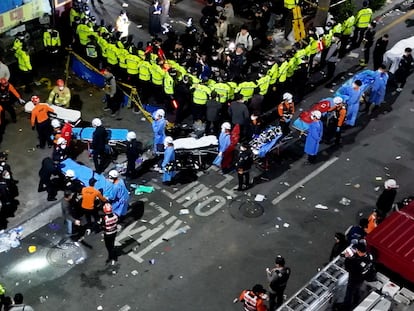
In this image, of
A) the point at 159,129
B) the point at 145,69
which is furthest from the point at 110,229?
Result: the point at 145,69

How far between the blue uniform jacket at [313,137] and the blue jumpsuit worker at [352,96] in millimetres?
1997

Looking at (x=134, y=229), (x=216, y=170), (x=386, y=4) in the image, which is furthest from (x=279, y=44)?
Answer: (x=134, y=229)

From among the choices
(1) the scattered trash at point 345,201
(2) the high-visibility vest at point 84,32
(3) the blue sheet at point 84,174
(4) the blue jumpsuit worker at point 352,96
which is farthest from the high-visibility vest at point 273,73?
(3) the blue sheet at point 84,174

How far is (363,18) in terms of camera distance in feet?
81.4

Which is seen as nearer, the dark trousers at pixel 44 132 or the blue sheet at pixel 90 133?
the blue sheet at pixel 90 133

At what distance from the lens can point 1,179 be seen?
1745cm

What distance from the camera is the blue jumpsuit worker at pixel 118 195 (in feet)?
56.7

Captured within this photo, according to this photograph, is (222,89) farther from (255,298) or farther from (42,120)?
(255,298)

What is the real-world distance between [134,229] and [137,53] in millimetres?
6202

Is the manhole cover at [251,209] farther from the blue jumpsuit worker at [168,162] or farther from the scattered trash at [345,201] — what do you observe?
the scattered trash at [345,201]

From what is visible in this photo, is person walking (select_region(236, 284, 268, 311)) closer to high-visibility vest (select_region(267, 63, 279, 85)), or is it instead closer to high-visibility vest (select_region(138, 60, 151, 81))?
high-visibility vest (select_region(267, 63, 279, 85))

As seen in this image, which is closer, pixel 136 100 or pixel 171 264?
pixel 171 264

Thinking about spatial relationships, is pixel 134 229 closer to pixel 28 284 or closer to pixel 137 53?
pixel 28 284

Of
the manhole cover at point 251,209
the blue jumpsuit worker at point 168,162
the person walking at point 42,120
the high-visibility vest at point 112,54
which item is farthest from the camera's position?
the high-visibility vest at point 112,54
